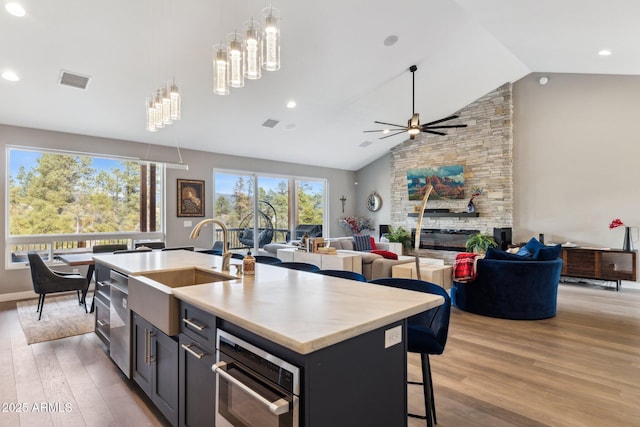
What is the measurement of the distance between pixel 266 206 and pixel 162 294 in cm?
666

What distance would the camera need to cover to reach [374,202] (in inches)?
404

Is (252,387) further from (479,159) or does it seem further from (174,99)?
(479,159)

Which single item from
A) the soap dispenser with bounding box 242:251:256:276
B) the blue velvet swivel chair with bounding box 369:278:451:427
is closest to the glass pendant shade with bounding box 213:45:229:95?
the soap dispenser with bounding box 242:251:256:276

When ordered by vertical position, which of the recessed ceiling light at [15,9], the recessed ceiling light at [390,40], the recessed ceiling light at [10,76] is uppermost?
Result: the recessed ceiling light at [390,40]

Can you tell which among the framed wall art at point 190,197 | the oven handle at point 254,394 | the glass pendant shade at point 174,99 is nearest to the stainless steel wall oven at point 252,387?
the oven handle at point 254,394

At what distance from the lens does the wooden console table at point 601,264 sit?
5.92 meters

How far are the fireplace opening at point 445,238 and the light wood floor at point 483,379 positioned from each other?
14.2 ft

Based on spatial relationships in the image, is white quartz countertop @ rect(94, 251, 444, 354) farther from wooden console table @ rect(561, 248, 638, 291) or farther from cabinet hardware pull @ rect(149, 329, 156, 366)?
wooden console table @ rect(561, 248, 638, 291)

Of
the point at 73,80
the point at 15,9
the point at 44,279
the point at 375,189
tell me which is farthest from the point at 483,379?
the point at 375,189

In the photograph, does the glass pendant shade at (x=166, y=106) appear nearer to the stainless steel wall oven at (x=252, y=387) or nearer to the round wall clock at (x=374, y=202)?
the stainless steel wall oven at (x=252, y=387)

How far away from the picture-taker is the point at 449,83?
23.4 feet

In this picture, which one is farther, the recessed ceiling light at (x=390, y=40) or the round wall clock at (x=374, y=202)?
the round wall clock at (x=374, y=202)

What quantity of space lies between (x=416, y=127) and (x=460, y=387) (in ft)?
14.1

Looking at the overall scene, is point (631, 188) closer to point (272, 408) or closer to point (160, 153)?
point (272, 408)
